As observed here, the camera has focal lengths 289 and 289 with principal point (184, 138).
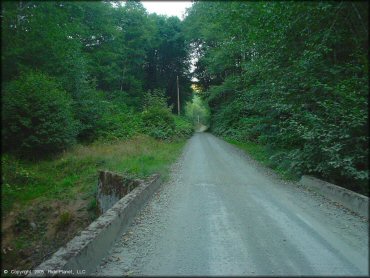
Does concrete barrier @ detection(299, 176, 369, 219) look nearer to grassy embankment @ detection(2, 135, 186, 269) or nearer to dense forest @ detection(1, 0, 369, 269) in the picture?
dense forest @ detection(1, 0, 369, 269)

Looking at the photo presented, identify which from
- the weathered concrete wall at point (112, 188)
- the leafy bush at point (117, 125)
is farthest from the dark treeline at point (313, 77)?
the leafy bush at point (117, 125)

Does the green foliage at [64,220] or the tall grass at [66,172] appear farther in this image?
the tall grass at [66,172]

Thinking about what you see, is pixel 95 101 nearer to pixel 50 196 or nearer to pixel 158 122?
pixel 158 122

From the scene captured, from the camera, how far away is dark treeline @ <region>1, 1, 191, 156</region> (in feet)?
9.48

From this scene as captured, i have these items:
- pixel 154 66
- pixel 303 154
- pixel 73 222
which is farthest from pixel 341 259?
pixel 154 66

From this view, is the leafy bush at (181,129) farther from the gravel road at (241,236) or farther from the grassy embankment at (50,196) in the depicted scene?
the gravel road at (241,236)

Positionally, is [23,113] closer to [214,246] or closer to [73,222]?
[73,222]

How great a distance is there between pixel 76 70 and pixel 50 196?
538 centimetres

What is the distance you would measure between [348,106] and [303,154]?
2482 millimetres

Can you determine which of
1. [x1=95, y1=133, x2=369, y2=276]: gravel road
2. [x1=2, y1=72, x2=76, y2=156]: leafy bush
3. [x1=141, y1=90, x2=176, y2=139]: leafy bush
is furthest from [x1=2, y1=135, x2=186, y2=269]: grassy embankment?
[x1=141, y1=90, x2=176, y2=139]: leafy bush

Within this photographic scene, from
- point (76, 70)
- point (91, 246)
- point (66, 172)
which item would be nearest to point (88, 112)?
point (66, 172)

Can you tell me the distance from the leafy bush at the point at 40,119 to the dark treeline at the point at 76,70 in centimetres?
4

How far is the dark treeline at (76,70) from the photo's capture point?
289 centimetres

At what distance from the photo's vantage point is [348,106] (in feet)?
27.8
